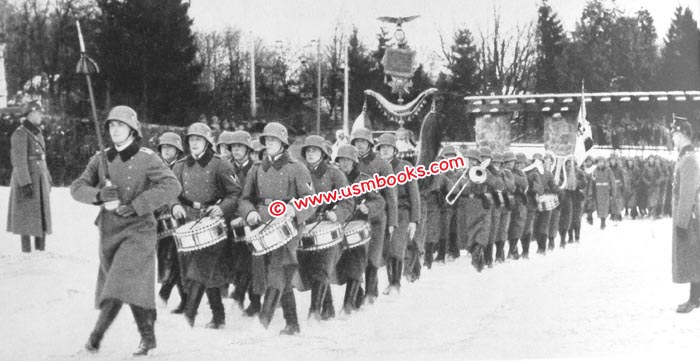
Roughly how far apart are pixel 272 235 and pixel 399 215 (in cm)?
204

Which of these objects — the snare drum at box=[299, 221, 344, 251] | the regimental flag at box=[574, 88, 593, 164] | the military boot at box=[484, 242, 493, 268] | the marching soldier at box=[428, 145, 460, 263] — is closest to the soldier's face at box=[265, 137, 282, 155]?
the snare drum at box=[299, 221, 344, 251]

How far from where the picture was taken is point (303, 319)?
5.60 meters

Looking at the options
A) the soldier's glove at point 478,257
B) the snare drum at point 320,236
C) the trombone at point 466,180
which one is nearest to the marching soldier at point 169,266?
the snare drum at point 320,236

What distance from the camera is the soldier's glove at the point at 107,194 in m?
4.16

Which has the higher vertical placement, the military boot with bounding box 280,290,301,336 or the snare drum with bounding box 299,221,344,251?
the snare drum with bounding box 299,221,344,251

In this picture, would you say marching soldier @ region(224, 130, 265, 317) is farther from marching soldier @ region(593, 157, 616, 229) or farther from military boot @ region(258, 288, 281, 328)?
marching soldier @ region(593, 157, 616, 229)

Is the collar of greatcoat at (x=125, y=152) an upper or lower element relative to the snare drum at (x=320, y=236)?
upper

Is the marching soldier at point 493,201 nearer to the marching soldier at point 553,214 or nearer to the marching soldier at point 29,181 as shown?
the marching soldier at point 553,214

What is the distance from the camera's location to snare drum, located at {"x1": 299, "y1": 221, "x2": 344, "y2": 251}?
17.3 feet

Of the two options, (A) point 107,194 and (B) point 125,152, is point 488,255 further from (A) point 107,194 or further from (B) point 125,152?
(A) point 107,194

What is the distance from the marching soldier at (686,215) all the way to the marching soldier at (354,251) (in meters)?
2.08

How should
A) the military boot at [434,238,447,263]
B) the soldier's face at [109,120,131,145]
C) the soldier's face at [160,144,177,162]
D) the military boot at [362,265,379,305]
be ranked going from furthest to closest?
Result: the military boot at [434,238,447,263], the military boot at [362,265,379,305], the soldier's face at [160,144,177,162], the soldier's face at [109,120,131,145]

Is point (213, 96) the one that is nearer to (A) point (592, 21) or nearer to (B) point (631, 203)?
(A) point (592, 21)

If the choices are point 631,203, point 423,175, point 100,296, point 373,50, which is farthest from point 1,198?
point 631,203
